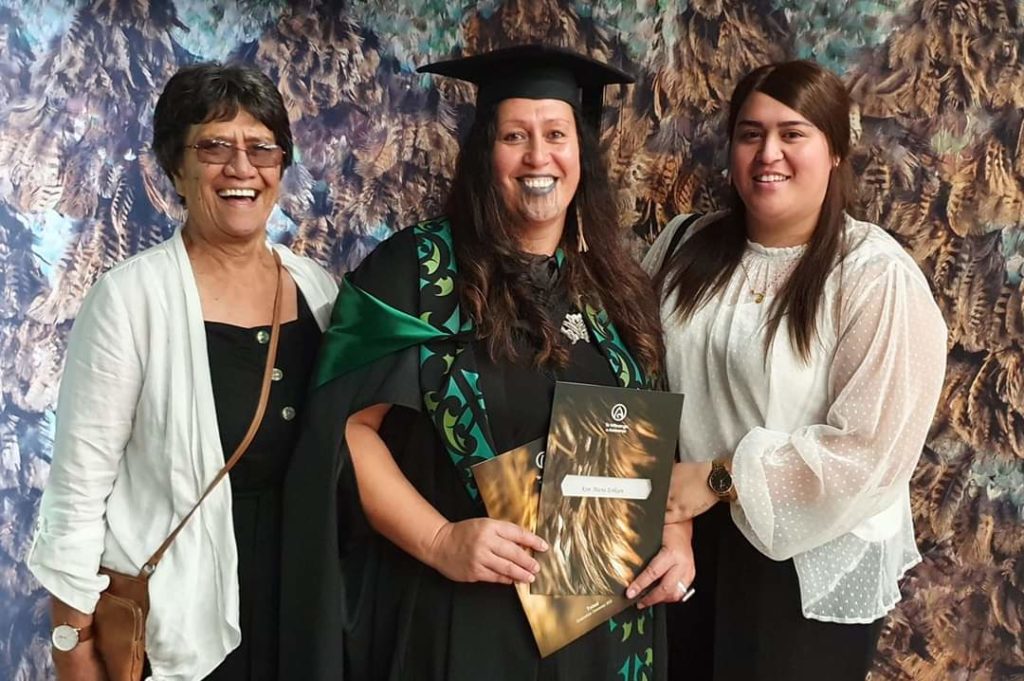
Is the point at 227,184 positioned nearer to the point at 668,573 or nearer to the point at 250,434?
the point at 250,434

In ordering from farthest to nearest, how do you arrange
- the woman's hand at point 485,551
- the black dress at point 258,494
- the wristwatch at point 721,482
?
the wristwatch at point 721,482
the black dress at point 258,494
the woman's hand at point 485,551

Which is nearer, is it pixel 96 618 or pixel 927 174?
pixel 96 618

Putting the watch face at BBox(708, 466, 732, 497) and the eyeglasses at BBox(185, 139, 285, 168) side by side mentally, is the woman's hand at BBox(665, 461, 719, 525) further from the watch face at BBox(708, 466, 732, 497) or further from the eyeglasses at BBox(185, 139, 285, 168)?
the eyeglasses at BBox(185, 139, 285, 168)

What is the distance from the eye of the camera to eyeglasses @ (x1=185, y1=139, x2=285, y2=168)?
4.88ft

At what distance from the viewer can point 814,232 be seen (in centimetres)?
172

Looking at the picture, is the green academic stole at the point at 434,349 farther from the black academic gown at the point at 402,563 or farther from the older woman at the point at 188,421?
the older woman at the point at 188,421

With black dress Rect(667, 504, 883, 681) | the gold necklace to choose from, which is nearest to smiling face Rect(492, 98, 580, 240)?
the gold necklace

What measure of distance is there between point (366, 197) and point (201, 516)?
2.86 ft

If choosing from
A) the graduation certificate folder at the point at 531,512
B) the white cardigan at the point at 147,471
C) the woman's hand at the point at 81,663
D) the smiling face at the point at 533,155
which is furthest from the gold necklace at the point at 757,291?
the woman's hand at the point at 81,663

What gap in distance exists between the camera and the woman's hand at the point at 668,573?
5.03 feet

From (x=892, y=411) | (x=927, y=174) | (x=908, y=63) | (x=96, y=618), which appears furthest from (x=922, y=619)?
(x=96, y=618)

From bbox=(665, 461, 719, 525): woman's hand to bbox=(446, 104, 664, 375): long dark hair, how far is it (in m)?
0.21

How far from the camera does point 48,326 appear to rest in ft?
6.18

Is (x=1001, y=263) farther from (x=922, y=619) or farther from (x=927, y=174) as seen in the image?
(x=922, y=619)
